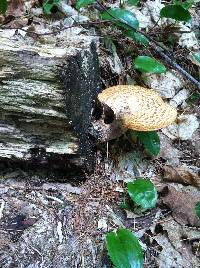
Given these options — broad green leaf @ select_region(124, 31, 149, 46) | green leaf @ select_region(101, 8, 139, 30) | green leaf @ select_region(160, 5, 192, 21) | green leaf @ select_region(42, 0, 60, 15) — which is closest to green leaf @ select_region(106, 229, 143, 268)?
broad green leaf @ select_region(124, 31, 149, 46)

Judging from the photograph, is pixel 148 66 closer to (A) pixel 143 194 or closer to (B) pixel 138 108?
(B) pixel 138 108

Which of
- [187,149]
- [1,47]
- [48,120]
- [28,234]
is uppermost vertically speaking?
[1,47]

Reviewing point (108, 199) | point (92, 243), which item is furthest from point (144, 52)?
point (92, 243)

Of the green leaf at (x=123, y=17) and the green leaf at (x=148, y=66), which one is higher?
the green leaf at (x=123, y=17)

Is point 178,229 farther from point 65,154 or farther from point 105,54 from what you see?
point 105,54

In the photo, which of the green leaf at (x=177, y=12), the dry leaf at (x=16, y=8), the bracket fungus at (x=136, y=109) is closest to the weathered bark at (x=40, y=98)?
the bracket fungus at (x=136, y=109)

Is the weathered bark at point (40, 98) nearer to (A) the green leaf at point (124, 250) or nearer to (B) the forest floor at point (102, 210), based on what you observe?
(B) the forest floor at point (102, 210)

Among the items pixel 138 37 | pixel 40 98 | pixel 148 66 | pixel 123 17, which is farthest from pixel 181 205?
pixel 123 17
